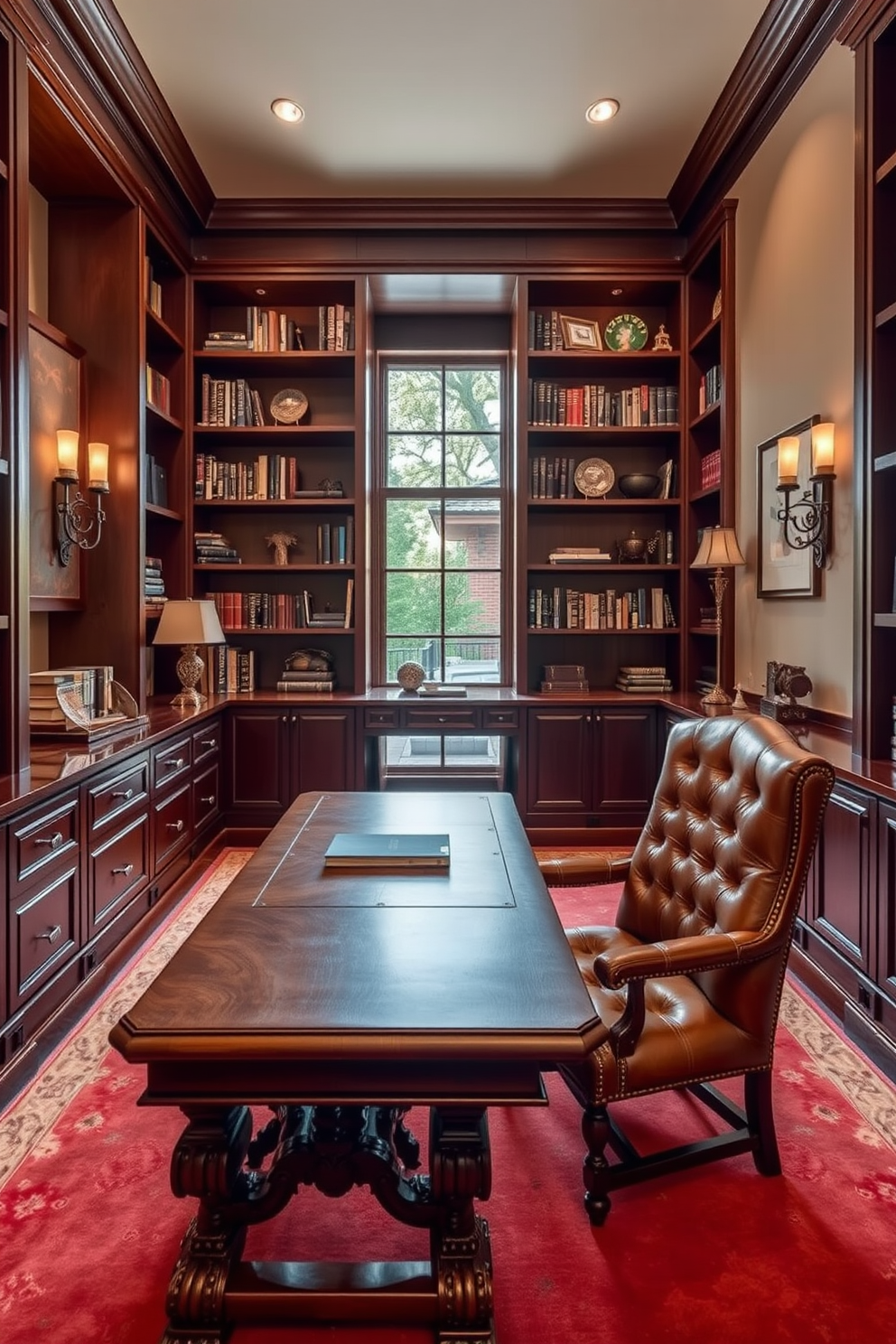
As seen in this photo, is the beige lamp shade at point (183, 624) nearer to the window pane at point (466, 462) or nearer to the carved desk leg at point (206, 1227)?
the window pane at point (466, 462)

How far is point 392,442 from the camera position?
4.97m

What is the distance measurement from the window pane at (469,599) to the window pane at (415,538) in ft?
0.61

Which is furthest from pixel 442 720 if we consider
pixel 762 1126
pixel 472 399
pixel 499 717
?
pixel 762 1126

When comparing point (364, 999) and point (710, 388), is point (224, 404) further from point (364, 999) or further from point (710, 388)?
point (364, 999)

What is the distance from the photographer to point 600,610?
460cm

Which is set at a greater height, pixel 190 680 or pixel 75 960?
pixel 190 680

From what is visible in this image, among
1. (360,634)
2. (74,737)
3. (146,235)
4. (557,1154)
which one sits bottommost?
(557,1154)

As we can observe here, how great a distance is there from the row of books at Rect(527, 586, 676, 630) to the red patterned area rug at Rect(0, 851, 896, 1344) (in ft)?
9.42

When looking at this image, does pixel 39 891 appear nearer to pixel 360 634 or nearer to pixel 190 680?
pixel 190 680

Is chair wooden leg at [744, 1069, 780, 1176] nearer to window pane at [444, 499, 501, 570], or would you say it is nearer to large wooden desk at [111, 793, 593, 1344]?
large wooden desk at [111, 793, 593, 1344]

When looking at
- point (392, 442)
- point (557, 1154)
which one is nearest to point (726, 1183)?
point (557, 1154)

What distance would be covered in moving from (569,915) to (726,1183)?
5.14 ft

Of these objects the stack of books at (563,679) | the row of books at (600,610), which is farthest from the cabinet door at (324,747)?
the row of books at (600,610)

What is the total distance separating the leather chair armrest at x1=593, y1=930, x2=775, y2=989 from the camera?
1.46 metres
